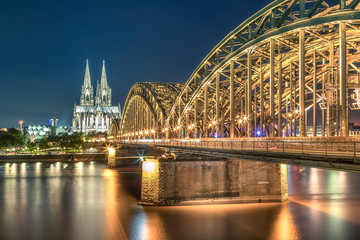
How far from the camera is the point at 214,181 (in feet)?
123

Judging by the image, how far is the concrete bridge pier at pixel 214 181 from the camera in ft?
122

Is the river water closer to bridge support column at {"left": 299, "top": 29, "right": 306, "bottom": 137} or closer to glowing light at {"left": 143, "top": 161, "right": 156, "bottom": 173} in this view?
glowing light at {"left": 143, "top": 161, "right": 156, "bottom": 173}

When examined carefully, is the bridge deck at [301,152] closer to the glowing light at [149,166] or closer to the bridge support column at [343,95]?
the bridge support column at [343,95]

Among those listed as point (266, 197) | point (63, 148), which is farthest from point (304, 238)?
point (63, 148)

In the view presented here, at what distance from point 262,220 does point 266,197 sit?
5.68 m

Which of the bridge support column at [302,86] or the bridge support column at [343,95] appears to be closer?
the bridge support column at [343,95]

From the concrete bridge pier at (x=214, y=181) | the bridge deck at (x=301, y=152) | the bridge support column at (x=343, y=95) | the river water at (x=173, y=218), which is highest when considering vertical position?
the bridge support column at (x=343, y=95)

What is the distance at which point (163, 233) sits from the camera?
98.4ft

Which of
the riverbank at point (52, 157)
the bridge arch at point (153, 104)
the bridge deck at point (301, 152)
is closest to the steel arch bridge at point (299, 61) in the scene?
the bridge deck at point (301, 152)

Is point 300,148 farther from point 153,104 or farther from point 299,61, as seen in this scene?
point 153,104

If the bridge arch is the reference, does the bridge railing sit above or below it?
below

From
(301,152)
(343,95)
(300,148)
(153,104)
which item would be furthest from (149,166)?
(153,104)

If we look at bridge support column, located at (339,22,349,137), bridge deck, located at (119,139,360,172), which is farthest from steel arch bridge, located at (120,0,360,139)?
bridge deck, located at (119,139,360,172)

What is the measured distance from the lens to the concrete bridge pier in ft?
122
